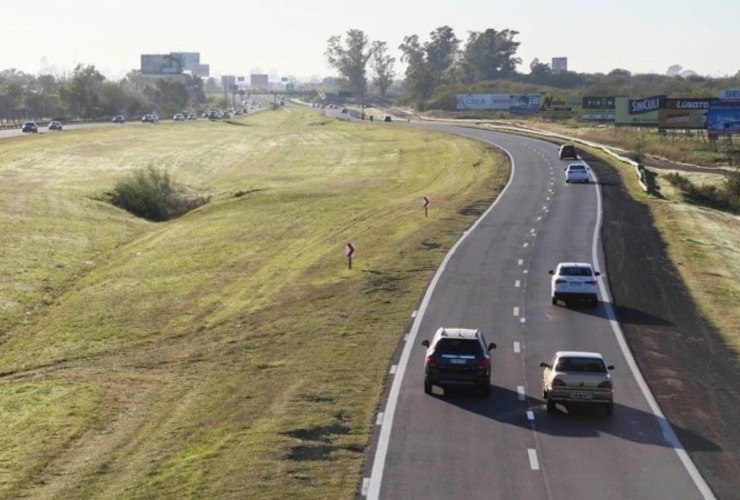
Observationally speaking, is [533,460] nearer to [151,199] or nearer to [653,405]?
[653,405]

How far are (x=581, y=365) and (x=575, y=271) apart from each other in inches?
580

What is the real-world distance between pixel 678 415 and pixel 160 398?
43.7 feet

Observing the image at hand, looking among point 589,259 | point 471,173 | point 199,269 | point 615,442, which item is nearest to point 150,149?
point 471,173

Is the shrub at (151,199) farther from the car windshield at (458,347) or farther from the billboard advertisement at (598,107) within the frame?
the billboard advertisement at (598,107)

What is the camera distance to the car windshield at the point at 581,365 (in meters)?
27.1

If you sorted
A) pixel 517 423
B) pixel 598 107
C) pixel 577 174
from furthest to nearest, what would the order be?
pixel 598 107 → pixel 577 174 → pixel 517 423

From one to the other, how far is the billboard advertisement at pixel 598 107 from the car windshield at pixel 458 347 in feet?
500

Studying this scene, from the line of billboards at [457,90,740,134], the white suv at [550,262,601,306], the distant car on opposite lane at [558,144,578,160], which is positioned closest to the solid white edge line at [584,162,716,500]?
the white suv at [550,262,601,306]

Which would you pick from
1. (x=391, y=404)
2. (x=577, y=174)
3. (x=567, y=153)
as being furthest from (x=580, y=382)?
(x=567, y=153)

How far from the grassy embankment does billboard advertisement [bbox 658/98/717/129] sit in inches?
1675

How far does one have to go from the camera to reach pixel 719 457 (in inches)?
957

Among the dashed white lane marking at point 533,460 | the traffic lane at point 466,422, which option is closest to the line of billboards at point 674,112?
the traffic lane at point 466,422

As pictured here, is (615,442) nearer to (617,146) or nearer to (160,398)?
(160,398)

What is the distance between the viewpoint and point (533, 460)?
23.8 meters
